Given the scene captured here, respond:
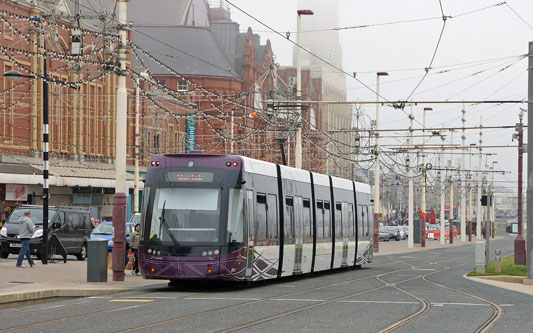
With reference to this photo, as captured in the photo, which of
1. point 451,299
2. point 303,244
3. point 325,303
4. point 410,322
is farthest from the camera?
point 303,244

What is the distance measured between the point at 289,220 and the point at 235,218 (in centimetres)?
434

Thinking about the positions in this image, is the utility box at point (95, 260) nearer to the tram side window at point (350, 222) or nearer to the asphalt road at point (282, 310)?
the asphalt road at point (282, 310)

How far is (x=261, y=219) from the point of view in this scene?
23234 millimetres

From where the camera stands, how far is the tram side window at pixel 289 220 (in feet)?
83.6

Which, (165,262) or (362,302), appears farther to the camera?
(165,262)

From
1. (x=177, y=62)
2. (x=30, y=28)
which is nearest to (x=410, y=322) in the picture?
(x=30, y=28)

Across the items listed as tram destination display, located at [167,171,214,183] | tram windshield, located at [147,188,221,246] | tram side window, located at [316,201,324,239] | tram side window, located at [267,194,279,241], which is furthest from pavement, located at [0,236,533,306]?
tram side window, located at [316,201,324,239]

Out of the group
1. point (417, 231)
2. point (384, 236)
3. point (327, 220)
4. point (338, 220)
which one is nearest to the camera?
point (327, 220)

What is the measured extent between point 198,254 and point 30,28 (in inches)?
1128

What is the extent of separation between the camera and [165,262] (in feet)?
69.7

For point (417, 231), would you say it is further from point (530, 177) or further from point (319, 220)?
point (319, 220)

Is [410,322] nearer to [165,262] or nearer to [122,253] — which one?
[165,262]

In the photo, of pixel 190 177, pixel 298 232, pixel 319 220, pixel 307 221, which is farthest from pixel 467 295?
pixel 319 220

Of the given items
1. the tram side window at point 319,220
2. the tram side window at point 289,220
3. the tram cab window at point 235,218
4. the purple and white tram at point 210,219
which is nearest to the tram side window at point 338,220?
the tram side window at point 319,220
